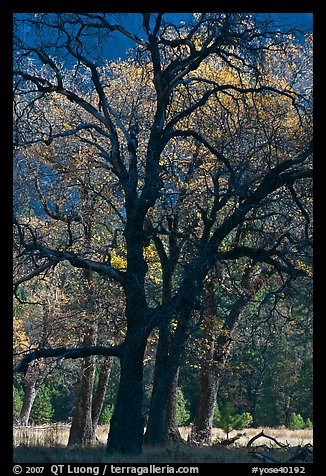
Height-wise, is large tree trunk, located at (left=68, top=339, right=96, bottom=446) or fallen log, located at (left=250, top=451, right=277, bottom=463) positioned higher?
large tree trunk, located at (left=68, top=339, right=96, bottom=446)

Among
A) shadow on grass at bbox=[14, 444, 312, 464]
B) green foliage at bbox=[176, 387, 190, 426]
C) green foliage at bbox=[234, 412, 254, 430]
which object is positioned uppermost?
green foliage at bbox=[176, 387, 190, 426]

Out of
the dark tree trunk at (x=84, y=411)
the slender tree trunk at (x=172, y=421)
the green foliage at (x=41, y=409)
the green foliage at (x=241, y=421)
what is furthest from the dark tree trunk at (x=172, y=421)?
the green foliage at (x=41, y=409)

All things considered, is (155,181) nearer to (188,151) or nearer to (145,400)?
(188,151)

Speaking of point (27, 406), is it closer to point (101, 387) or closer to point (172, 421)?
point (101, 387)

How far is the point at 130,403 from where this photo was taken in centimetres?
1450

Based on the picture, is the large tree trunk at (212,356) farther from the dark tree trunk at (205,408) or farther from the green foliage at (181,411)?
the green foliage at (181,411)

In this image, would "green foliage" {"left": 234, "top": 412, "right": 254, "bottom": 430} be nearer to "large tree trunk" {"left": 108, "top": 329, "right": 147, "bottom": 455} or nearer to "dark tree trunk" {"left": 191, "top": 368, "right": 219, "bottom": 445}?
"dark tree trunk" {"left": 191, "top": 368, "right": 219, "bottom": 445}

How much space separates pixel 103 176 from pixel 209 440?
914cm

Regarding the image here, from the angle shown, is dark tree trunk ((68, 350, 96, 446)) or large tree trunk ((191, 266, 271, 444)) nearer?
large tree trunk ((191, 266, 271, 444))

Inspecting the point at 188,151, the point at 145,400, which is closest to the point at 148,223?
the point at 188,151

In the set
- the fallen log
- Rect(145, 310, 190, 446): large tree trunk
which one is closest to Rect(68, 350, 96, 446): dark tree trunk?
Rect(145, 310, 190, 446): large tree trunk

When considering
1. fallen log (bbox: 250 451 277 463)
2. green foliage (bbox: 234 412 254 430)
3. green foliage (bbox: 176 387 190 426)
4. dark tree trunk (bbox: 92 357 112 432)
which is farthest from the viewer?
green foliage (bbox: 176 387 190 426)

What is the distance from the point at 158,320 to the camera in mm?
14508

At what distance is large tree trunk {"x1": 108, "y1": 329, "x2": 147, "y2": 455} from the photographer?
14.4m
